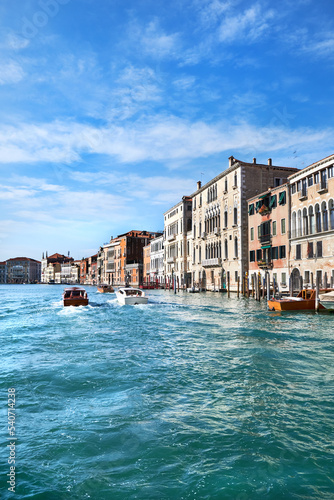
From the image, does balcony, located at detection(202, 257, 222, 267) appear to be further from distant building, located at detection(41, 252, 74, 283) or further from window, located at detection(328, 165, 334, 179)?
distant building, located at detection(41, 252, 74, 283)

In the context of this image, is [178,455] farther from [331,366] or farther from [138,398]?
[331,366]

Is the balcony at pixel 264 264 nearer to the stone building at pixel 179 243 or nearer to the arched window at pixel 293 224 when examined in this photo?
the arched window at pixel 293 224

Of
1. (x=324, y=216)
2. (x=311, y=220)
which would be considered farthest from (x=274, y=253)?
(x=324, y=216)

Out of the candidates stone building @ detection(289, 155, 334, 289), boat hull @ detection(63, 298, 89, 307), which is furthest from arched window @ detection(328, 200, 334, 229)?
boat hull @ detection(63, 298, 89, 307)

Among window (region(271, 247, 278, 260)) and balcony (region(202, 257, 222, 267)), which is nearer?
window (region(271, 247, 278, 260))

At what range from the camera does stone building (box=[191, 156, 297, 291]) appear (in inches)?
1500

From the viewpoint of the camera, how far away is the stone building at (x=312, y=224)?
84.0 feet

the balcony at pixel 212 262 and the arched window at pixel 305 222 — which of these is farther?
the balcony at pixel 212 262

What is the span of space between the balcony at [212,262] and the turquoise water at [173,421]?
1287 inches

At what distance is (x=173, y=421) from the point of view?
5176mm

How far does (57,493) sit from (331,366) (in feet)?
20.2

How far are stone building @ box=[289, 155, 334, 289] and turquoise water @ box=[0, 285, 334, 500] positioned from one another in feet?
55.0

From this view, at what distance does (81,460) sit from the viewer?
425cm

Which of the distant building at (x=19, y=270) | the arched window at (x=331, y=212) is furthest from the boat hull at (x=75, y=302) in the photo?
the distant building at (x=19, y=270)
